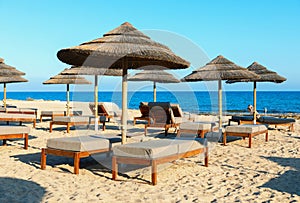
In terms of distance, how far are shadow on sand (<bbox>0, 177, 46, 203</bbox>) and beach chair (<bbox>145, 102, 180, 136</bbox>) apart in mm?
4756

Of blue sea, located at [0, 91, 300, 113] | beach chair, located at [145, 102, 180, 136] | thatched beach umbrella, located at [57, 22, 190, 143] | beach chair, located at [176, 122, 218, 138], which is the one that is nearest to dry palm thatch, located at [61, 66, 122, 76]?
beach chair, located at [145, 102, 180, 136]

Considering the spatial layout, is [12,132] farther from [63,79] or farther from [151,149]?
[63,79]

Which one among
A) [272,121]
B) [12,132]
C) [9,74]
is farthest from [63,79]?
[272,121]

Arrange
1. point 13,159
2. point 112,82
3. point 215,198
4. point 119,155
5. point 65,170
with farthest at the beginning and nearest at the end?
point 112,82
point 13,159
point 65,170
point 119,155
point 215,198

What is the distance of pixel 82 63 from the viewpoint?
6.17 metres

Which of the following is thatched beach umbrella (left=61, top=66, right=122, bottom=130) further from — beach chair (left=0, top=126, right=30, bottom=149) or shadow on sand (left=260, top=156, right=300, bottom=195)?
shadow on sand (left=260, top=156, right=300, bottom=195)

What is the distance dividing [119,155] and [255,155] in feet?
9.24

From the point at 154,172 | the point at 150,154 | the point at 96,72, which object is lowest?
the point at 154,172

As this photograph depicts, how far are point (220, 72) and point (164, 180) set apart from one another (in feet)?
14.3

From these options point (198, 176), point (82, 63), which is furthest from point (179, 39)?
point (198, 176)

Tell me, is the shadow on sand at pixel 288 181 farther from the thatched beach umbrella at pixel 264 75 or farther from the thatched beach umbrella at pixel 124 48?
the thatched beach umbrella at pixel 264 75

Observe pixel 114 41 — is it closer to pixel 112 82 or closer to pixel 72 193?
pixel 72 193

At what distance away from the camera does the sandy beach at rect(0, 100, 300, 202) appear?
356cm

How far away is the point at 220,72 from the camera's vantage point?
26.2 ft
